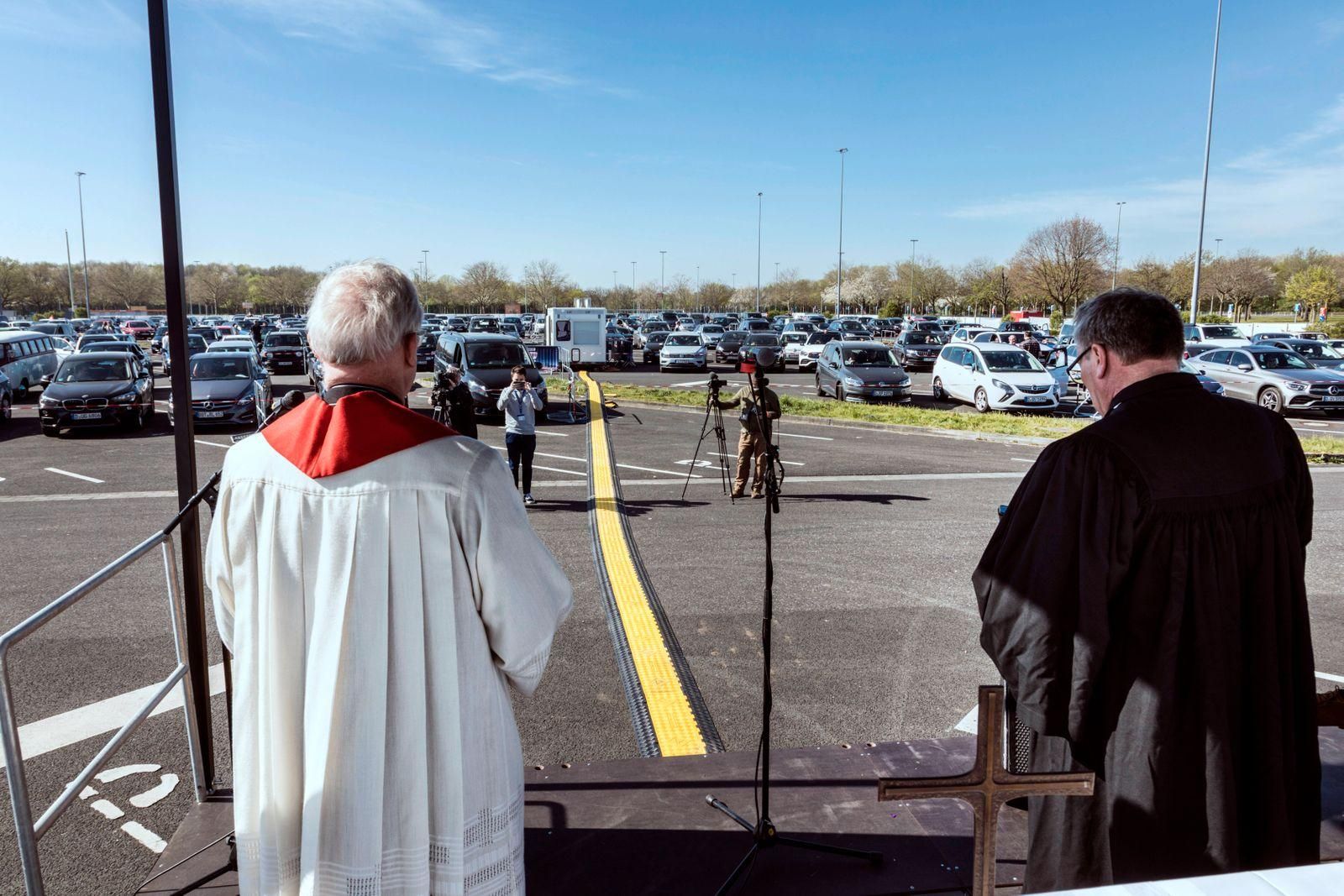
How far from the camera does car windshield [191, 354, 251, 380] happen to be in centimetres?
1922

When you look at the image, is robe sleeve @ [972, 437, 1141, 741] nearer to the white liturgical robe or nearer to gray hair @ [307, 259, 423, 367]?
the white liturgical robe

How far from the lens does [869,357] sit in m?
23.8

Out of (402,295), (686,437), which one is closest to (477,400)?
(686,437)

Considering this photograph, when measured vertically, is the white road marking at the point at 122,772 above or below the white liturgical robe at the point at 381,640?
below

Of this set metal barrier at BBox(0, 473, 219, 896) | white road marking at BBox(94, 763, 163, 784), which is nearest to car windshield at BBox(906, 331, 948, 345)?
white road marking at BBox(94, 763, 163, 784)

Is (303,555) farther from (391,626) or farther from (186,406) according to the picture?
(186,406)

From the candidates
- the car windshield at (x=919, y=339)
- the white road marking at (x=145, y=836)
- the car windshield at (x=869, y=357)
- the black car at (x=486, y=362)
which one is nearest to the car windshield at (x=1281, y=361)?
the car windshield at (x=869, y=357)

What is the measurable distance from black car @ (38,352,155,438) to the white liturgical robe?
1811 cm

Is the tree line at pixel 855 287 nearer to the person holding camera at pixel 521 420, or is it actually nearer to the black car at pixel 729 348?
the black car at pixel 729 348

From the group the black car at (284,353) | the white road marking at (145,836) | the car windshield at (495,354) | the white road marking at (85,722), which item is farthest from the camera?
the black car at (284,353)

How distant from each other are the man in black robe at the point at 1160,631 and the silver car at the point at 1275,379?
70.1 feet

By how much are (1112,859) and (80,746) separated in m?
4.74

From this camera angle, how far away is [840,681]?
5.39 meters

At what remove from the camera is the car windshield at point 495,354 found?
20.0 metres
